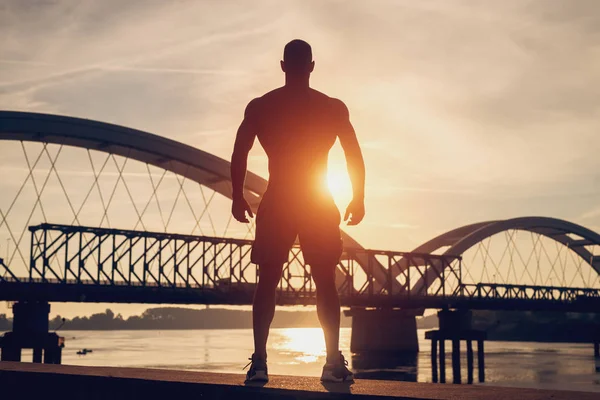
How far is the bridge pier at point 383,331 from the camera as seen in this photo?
88625 mm

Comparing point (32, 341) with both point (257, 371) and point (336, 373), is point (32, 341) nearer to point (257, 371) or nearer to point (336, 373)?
point (257, 371)

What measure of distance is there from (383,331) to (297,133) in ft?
273

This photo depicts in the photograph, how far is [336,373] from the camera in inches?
279

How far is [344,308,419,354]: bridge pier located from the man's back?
81.3 m

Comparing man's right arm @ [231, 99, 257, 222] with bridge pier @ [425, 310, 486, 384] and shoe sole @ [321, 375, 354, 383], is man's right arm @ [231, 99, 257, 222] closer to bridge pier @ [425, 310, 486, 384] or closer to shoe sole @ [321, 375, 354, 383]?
shoe sole @ [321, 375, 354, 383]

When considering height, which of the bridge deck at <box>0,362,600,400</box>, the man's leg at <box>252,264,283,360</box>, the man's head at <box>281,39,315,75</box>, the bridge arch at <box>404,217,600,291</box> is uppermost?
the bridge arch at <box>404,217,600,291</box>

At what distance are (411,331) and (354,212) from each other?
8468 cm

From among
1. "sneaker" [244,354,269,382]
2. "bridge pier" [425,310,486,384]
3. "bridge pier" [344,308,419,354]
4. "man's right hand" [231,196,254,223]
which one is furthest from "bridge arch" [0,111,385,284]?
"sneaker" [244,354,269,382]

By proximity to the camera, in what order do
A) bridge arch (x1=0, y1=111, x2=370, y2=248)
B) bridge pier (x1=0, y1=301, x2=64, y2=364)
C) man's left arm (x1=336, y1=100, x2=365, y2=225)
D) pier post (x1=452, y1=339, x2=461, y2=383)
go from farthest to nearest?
pier post (x1=452, y1=339, x2=461, y2=383) < bridge arch (x1=0, y1=111, x2=370, y2=248) < bridge pier (x1=0, y1=301, x2=64, y2=364) < man's left arm (x1=336, y1=100, x2=365, y2=225)

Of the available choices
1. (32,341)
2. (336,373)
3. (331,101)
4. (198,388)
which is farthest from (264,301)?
(32,341)

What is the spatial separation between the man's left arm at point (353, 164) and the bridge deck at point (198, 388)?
5.27 feet

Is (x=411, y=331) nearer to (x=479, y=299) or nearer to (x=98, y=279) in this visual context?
(x=479, y=299)

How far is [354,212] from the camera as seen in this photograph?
26.0 ft

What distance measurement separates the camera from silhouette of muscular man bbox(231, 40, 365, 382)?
758 cm
